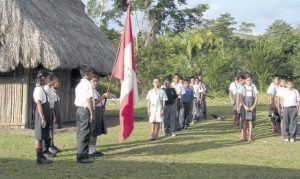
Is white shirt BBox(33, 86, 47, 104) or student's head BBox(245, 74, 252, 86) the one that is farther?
student's head BBox(245, 74, 252, 86)

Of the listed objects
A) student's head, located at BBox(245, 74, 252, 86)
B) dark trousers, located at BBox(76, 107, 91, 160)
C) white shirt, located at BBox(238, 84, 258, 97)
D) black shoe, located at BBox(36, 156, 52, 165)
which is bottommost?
black shoe, located at BBox(36, 156, 52, 165)

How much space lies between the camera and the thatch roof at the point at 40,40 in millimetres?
14484

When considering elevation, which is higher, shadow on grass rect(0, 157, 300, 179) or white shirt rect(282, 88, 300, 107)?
white shirt rect(282, 88, 300, 107)

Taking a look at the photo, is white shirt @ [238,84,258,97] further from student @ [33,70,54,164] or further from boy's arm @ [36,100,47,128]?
boy's arm @ [36,100,47,128]

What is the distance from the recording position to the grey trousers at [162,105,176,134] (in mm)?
14406

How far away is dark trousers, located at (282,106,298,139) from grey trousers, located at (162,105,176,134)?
3.05 meters

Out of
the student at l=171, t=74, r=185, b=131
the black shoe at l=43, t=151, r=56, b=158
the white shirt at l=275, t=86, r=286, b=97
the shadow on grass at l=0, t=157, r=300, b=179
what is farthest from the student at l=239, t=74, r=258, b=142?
the black shoe at l=43, t=151, r=56, b=158

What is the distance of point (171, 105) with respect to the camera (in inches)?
576

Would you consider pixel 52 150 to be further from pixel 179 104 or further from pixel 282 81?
pixel 282 81

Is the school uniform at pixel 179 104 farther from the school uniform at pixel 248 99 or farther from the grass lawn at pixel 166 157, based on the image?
the school uniform at pixel 248 99

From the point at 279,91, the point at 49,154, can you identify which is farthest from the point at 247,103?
the point at 49,154

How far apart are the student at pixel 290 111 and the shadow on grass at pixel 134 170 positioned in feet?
14.7

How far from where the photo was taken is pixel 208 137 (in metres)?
14.2

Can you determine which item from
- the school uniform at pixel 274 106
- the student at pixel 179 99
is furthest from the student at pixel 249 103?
the student at pixel 179 99
